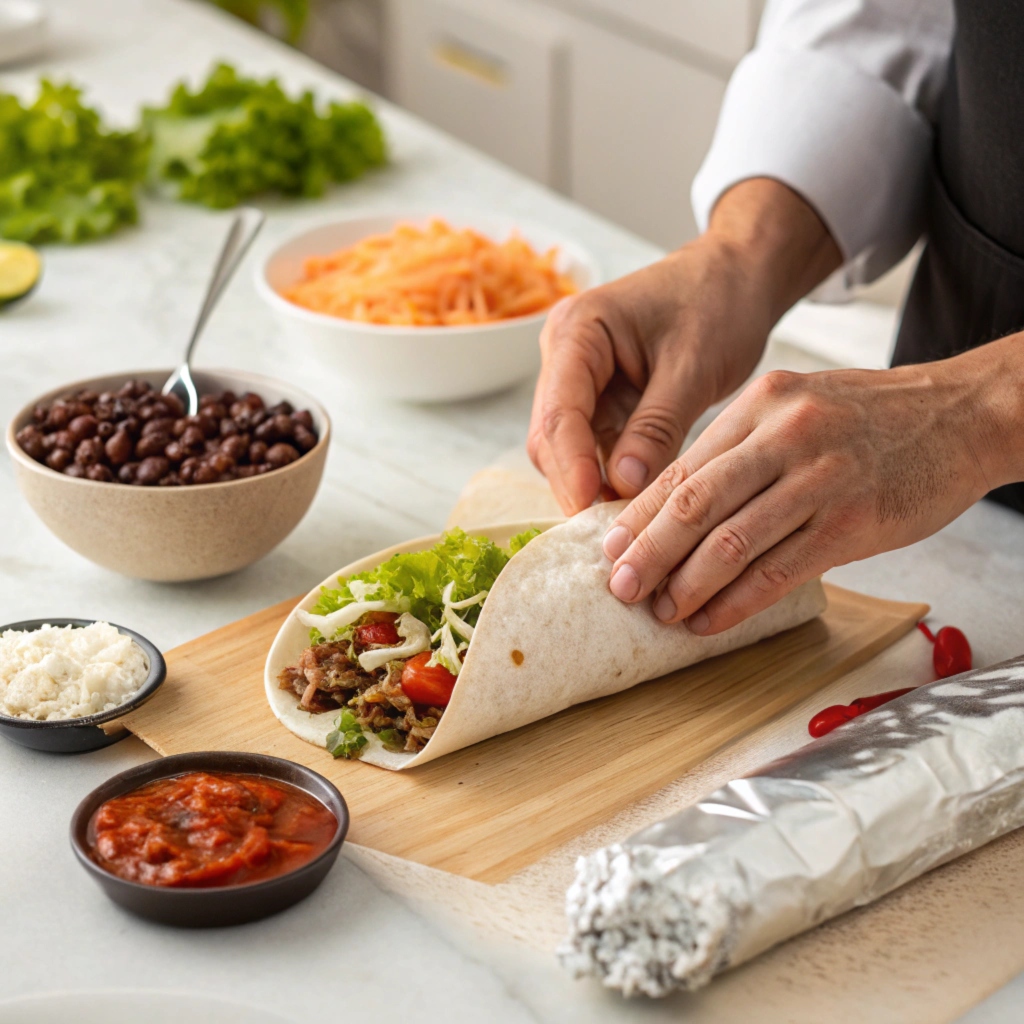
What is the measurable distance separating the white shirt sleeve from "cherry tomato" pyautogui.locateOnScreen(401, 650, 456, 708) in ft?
4.27

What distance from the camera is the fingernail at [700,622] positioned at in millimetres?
1845

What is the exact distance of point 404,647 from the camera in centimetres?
182

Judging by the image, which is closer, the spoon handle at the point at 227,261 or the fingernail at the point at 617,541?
the fingernail at the point at 617,541

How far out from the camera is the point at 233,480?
196 centimetres

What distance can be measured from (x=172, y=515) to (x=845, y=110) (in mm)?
1548

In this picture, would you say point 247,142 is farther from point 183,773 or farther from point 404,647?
point 183,773

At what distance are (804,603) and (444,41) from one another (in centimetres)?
505

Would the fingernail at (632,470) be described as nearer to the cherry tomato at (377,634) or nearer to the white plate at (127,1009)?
the cherry tomato at (377,634)

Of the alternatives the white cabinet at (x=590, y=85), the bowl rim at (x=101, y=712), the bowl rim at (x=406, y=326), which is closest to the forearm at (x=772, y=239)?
the bowl rim at (x=406, y=326)

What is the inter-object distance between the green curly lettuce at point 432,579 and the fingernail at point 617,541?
0.51 ft

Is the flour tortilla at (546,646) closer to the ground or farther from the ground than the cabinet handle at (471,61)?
farther from the ground

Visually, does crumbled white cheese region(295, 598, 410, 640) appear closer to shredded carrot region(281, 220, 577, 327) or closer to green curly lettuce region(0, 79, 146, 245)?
shredded carrot region(281, 220, 577, 327)

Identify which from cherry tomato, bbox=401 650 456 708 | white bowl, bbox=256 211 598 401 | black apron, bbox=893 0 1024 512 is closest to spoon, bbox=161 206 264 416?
white bowl, bbox=256 211 598 401

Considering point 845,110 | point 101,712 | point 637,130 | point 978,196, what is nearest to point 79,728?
point 101,712
